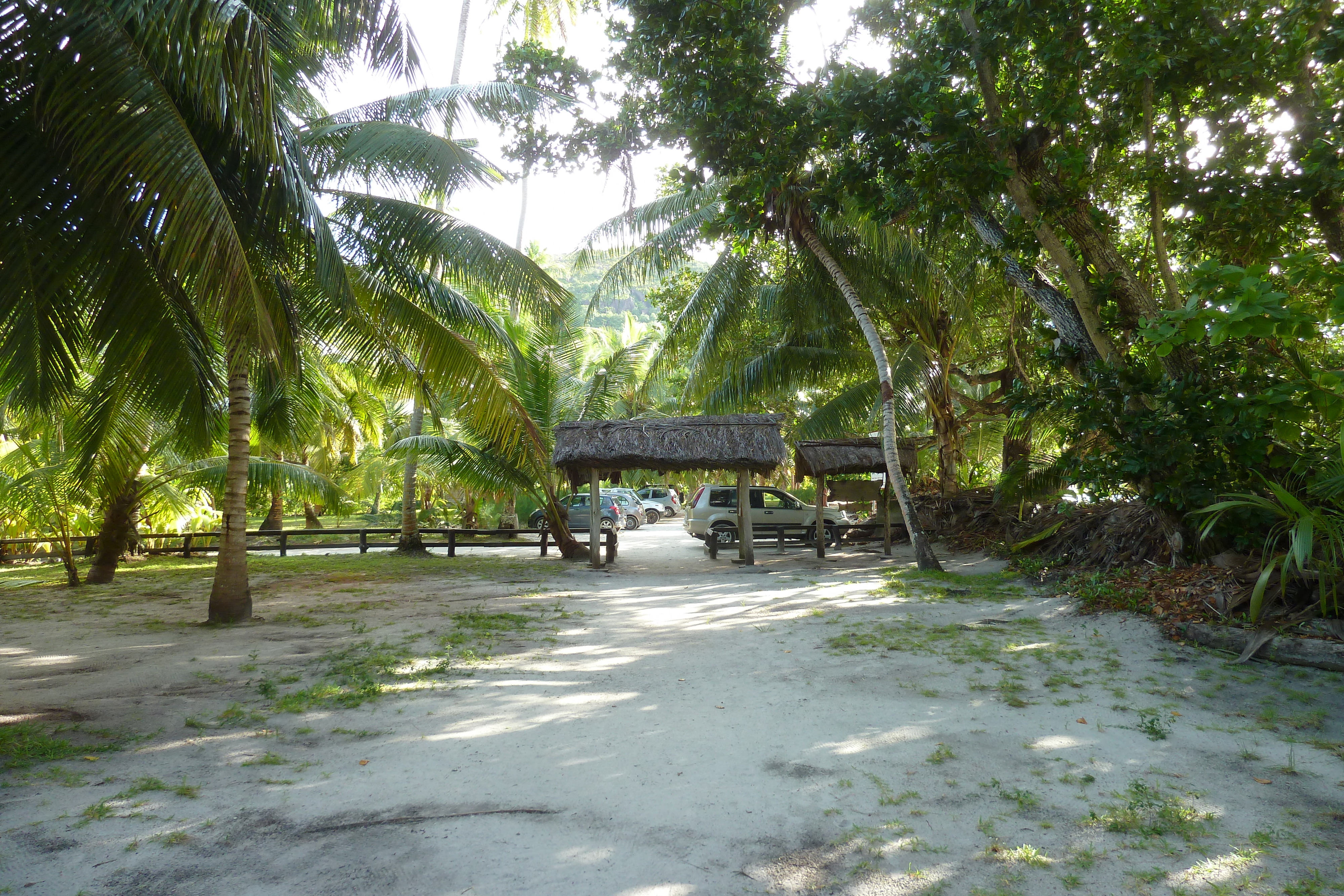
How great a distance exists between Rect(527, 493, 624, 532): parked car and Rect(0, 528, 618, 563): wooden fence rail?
91.3 inches

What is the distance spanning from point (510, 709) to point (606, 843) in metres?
2.05

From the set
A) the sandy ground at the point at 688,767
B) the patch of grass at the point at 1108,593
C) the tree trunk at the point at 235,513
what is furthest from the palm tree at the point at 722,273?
the tree trunk at the point at 235,513

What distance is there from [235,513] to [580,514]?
13.9 meters

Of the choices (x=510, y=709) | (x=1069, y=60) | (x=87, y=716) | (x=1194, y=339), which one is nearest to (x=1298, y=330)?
(x=1194, y=339)

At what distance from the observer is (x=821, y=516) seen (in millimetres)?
14734

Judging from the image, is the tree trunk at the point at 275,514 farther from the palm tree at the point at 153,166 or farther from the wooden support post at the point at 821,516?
the wooden support post at the point at 821,516

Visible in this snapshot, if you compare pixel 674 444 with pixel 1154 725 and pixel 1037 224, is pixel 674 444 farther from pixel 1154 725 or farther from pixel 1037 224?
pixel 1154 725

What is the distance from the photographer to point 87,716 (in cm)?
480

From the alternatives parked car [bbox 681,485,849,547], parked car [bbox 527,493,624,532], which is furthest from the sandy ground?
parked car [bbox 527,493,624,532]

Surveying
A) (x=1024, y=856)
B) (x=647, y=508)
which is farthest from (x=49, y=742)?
(x=647, y=508)

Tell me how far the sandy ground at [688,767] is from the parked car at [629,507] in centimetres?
1861

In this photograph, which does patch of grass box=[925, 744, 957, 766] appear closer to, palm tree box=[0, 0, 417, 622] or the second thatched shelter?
palm tree box=[0, 0, 417, 622]

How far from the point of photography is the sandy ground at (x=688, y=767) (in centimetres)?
293

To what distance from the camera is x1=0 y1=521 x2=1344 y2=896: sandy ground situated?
2.93 m
